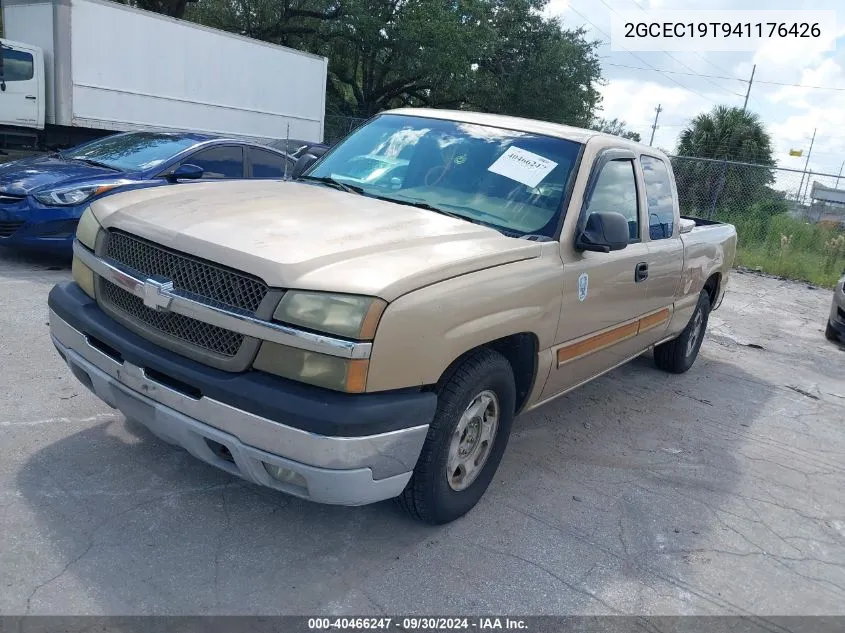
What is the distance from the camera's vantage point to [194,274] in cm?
285

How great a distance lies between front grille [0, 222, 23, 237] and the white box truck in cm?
814

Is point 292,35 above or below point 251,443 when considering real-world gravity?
above

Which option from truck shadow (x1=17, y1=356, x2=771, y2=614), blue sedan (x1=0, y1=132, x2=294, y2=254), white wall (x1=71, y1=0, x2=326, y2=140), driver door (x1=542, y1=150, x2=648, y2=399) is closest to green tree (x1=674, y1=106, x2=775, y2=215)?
white wall (x1=71, y1=0, x2=326, y2=140)

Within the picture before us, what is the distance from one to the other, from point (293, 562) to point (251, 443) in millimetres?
631

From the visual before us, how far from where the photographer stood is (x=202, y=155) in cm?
791

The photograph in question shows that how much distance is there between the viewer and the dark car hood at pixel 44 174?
6977 millimetres

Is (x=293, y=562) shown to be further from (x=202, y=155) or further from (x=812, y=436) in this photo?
(x=202, y=155)

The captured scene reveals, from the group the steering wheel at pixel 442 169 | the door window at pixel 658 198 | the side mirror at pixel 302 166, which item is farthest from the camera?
the door window at pixel 658 198

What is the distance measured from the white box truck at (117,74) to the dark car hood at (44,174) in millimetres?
7124

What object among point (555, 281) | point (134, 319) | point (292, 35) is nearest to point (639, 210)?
point (555, 281)

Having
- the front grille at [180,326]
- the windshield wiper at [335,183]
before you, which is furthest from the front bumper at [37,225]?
the front grille at [180,326]

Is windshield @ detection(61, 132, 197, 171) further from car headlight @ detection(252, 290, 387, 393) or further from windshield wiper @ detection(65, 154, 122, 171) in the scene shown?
car headlight @ detection(252, 290, 387, 393)

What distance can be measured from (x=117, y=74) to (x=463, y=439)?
13.7 meters

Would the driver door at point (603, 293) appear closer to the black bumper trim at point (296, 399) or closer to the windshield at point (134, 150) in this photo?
the black bumper trim at point (296, 399)
